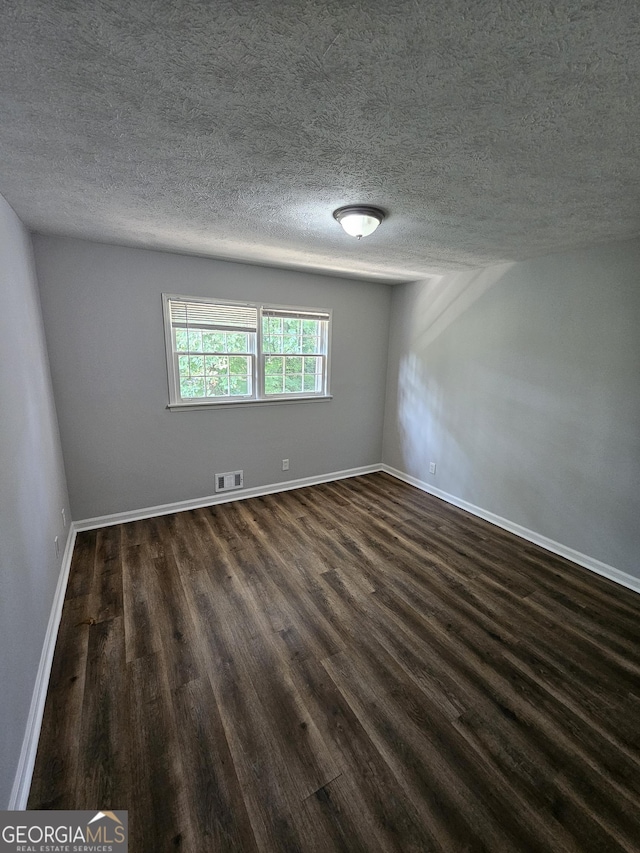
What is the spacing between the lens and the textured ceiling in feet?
2.71

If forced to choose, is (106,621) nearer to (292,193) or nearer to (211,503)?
(211,503)

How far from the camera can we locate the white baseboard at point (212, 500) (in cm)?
318

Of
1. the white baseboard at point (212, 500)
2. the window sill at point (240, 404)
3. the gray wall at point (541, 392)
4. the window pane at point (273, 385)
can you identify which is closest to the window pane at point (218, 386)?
the window sill at point (240, 404)

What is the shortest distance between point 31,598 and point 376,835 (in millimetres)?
1742

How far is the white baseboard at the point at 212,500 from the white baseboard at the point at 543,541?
93 cm

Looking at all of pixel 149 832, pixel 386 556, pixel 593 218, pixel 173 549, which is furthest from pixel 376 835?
pixel 593 218

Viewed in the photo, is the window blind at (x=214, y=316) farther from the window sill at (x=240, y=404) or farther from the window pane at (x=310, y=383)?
the window pane at (x=310, y=383)

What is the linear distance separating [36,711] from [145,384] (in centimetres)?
237

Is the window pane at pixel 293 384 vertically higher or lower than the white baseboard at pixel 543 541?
higher

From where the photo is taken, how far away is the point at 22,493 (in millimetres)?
1691

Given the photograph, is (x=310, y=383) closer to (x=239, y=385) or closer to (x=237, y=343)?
(x=239, y=385)

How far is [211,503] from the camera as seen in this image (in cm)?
367

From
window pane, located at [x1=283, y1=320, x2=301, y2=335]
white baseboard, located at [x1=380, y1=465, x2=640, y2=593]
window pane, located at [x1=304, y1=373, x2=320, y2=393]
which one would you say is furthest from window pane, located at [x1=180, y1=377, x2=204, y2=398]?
white baseboard, located at [x1=380, y1=465, x2=640, y2=593]

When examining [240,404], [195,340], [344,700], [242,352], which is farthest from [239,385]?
[344,700]
